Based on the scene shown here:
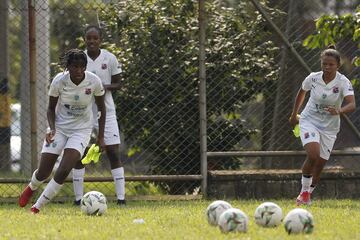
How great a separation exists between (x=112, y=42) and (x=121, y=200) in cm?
271

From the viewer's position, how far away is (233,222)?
7703 millimetres

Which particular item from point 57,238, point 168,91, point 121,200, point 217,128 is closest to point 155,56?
point 168,91

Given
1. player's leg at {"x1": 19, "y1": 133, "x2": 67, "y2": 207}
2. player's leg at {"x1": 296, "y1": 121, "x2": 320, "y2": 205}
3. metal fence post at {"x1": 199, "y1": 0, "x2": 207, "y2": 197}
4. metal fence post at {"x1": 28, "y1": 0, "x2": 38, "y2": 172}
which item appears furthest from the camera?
metal fence post at {"x1": 199, "y1": 0, "x2": 207, "y2": 197}

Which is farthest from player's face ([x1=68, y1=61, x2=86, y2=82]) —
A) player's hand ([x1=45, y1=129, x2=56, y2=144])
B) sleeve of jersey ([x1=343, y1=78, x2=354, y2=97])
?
sleeve of jersey ([x1=343, y1=78, x2=354, y2=97])

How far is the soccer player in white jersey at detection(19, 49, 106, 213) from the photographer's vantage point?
9.86 metres

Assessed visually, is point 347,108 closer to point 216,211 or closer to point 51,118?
point 216,211

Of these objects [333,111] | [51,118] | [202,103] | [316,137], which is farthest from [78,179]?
[333,111]

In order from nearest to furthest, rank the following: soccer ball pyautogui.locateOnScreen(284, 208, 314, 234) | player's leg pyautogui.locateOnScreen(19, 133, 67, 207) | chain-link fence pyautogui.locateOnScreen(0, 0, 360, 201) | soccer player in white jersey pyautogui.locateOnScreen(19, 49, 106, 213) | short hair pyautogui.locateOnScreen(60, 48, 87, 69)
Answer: soccer ball pyautogui.locateOnScreen(284, 208, 314, 234), short hair pyautogui.locateOnScreen(60, 48, 87, 69), soccer player in white jersey pyautogui.locateOnScreen(19, 49, 106, 213), player's leg pyautogui.locateOnScreen(19, 133, 67, 207), chain-link fence pyautogui.locateOnScreen(0, 0, 360, 201)

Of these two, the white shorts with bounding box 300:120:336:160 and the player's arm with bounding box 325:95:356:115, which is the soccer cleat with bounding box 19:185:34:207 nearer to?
the white shorts with bounding box 300:120:336:160

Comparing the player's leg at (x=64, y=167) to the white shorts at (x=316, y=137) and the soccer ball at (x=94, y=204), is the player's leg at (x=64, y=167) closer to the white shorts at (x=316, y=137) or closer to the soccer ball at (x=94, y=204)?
the soccer ball at (x=94, y=204)

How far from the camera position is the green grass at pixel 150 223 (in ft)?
25.5

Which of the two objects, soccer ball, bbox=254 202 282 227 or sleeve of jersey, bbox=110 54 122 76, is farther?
sleeve of jersey, bbox=110 54 122 76

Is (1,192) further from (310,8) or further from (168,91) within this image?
(310,8)

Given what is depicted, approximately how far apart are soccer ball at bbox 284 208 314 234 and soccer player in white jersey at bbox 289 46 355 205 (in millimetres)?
3097
